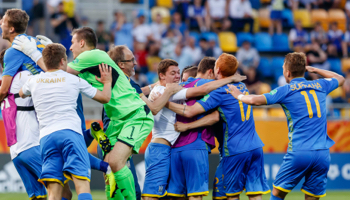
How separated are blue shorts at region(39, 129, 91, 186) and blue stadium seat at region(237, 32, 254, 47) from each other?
11273mm

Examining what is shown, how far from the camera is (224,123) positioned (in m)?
5.80

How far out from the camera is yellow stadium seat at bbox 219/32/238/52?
15141 millimetres

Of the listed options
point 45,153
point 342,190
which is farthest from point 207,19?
point 45,153

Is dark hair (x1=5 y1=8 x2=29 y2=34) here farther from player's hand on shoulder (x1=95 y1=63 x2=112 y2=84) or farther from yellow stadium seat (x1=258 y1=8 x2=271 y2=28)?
yellow stadium seat (x1=258 y1=8 x2=271 y2=28)

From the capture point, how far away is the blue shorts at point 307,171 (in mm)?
5523

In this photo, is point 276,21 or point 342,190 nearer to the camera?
point 342,190

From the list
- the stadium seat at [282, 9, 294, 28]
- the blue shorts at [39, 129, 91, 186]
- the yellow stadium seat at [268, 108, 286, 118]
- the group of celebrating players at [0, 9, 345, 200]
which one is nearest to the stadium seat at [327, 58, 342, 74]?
the stadium seat at [282, 9, 294, 28]

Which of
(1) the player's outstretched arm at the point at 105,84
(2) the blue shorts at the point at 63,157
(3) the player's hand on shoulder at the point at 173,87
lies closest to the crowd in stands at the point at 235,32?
(3) the player's hand on shoulder at the point at 173,87

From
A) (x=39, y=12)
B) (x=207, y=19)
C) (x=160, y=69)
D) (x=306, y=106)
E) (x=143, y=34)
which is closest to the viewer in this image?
(x=306, y=106)

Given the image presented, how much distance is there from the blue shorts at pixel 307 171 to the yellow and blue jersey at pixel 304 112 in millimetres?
93

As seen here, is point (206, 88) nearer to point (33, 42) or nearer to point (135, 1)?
point (33, 42)

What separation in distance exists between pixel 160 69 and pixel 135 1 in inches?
392

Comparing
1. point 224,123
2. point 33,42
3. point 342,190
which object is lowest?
point 342,190

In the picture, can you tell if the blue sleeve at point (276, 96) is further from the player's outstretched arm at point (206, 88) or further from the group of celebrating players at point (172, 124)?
the player's outstretched arm at point (206, 88)
